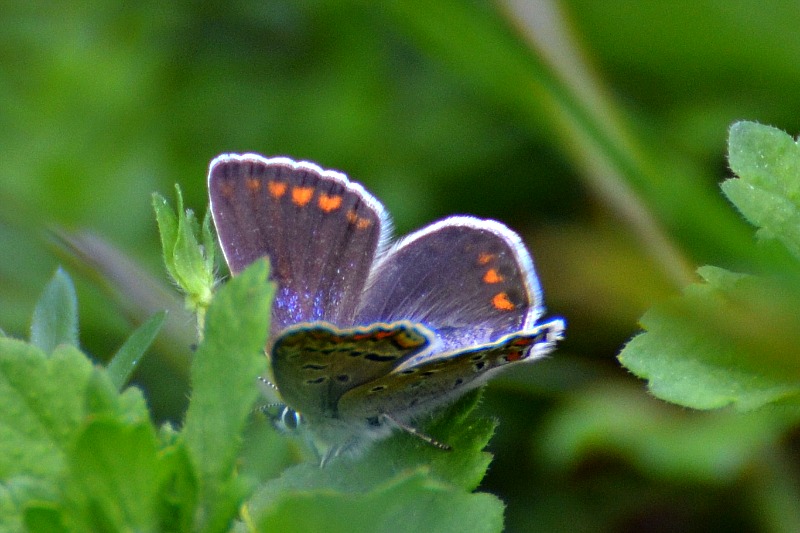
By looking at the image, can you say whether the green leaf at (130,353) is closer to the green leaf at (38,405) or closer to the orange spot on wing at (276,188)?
the green leaf at (38,405)

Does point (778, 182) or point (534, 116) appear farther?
point (534, 116)

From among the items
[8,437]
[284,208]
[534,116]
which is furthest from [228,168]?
[534,116]

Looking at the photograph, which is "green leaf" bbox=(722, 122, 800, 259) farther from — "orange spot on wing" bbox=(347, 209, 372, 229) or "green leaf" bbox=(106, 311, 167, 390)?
"green leaf" bbox=(106, 311, 167, 390)

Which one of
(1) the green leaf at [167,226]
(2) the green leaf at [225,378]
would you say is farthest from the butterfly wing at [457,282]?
(2) the green leaf at [225,378]

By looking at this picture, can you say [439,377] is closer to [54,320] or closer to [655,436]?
[54,320]

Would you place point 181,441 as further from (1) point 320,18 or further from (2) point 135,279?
(1) point 320,18

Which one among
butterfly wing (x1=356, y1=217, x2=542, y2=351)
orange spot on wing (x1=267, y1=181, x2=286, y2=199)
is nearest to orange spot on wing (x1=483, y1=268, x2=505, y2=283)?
butterfly wing (x1=356, y1=217, x2=542, y2=351)

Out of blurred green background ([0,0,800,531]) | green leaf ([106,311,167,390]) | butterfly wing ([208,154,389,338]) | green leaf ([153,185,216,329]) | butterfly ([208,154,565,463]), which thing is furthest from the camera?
blurred green background ([0,0,800,531])

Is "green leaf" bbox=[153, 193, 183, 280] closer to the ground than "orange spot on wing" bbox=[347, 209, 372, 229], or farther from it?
closer to the ground
